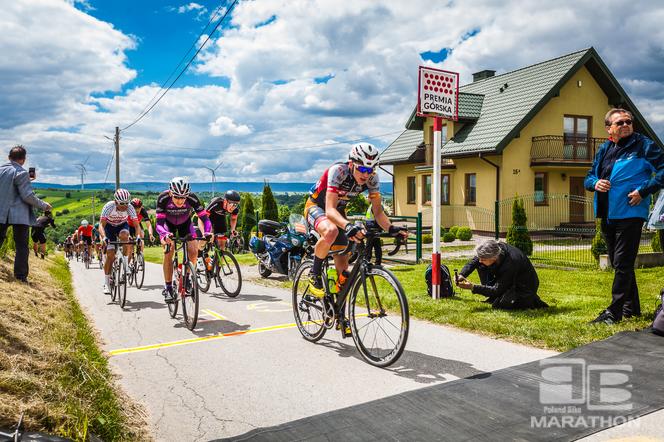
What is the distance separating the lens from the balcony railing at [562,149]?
86.6 ft

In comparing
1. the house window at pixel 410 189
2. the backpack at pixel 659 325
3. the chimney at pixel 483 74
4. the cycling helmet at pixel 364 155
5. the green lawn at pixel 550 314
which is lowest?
the green lawn at pixel 550 314

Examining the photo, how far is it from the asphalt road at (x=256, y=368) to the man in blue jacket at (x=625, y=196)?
161 centimetres

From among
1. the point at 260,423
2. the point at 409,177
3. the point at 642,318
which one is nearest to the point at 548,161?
the point at 409,177

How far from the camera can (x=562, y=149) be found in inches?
1056

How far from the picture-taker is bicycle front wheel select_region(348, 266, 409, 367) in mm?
4715

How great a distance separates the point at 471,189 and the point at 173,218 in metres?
22.3

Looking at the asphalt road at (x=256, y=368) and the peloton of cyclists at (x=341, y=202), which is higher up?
the peloton of cyclists at (x=341, y=202)

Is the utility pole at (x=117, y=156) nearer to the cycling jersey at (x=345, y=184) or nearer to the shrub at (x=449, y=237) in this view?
the shrub at (x=449, y=237)

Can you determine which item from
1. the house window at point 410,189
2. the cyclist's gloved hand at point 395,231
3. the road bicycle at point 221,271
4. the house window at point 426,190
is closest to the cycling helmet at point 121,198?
the road bicycle at point 221,271

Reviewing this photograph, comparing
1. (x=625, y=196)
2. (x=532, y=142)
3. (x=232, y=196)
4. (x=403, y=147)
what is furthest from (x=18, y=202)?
(x=403, y=147)

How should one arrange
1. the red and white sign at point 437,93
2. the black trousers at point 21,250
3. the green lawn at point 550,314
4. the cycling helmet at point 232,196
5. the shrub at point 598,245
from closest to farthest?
the green lawn at point 550,314 → the red and white sign at point 437,93 → the black trousers at point 21,250 → the cycling helmet at point 232,196 → the shrub at point 598,245

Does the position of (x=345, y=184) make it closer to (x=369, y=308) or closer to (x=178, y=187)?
(x=369, y=308)

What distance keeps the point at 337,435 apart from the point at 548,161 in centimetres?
2536

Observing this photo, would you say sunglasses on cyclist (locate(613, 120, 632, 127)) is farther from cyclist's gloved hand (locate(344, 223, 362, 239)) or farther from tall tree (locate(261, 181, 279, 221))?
tall tree (locate(261, 181, 279, 221))
